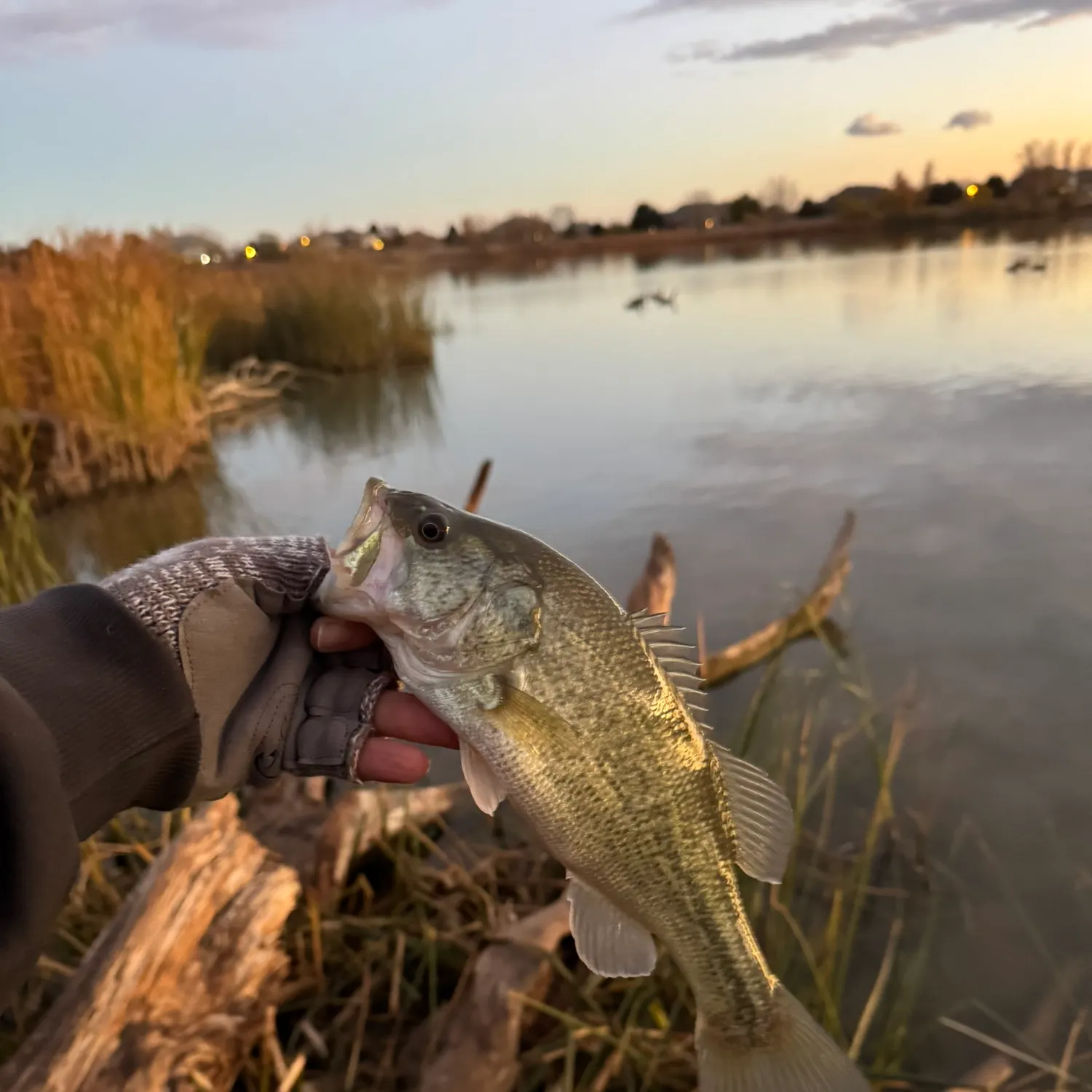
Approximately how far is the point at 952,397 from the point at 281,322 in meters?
11.2

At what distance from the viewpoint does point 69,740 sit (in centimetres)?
187

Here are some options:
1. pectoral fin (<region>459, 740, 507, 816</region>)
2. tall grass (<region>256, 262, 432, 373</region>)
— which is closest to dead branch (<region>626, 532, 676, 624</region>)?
pectoral fin (<region>459, 740, 507, 816</region>)

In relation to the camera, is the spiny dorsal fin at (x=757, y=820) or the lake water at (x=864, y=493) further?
the lake water at (x=864, y=493)

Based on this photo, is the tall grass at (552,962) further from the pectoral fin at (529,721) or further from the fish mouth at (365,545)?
the fish mouth at (365,545)

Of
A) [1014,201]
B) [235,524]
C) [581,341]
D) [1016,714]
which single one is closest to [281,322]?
[581,341]

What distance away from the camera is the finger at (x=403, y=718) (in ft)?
7.59

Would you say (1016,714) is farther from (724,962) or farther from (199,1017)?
(199,1017)

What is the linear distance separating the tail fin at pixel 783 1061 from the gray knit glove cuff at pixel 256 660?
1128mm

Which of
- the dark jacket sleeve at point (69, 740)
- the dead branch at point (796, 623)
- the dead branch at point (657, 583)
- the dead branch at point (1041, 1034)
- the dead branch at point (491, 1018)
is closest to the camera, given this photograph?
the dark jacket sleeve at point (69, 740)

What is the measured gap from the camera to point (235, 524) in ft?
29.1

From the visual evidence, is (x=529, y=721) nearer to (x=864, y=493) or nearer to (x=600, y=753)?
(x=600, y=753)

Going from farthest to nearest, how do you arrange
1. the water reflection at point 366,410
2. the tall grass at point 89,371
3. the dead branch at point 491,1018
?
the water reflection at point 366,410
the tall grass at point 89,371
the dead branch at point 491,1018

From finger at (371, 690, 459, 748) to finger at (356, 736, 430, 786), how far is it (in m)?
0.04

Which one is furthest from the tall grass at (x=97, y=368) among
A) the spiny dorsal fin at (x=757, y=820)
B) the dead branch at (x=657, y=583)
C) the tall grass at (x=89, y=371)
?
the spiny dorsal fin at (x=757, y=820)
